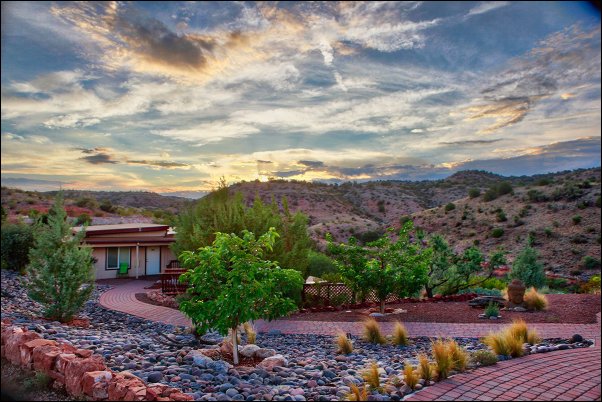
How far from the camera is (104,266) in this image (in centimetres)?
2383

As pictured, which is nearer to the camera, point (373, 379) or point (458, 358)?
point (373, 379)

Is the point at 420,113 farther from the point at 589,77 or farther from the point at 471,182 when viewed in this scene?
the point at 471,182

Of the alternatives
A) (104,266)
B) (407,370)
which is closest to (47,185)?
(407,370)

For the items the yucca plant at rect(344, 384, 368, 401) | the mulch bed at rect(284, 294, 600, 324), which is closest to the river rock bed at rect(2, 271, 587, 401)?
the yucca plant at rect(344, 384, 368, 401)

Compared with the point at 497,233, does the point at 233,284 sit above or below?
below

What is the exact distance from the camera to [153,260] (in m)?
25.7

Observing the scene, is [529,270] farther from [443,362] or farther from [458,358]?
Answer: [443,362]

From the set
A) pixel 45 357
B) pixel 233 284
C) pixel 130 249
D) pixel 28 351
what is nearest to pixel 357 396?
pixel 233 284

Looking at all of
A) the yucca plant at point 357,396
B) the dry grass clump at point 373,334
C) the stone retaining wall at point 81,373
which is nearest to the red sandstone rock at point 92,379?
the stone retaining wall at point 81,373

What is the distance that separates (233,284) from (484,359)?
12.2 feet

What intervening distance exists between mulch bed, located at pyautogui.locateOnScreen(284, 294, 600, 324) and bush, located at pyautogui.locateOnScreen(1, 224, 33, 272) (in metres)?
13.9

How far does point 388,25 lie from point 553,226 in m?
29.7

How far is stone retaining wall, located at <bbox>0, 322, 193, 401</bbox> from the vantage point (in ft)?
17.9

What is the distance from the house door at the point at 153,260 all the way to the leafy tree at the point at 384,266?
605 inches
